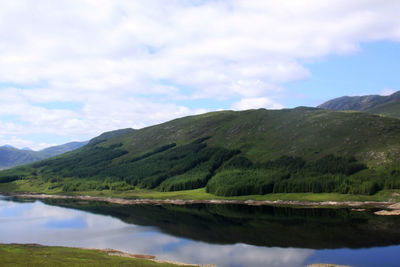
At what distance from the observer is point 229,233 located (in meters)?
119

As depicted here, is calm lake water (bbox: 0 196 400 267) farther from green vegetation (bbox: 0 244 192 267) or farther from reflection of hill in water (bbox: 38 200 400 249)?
green vegetation (bbox: 0 244 192 267)

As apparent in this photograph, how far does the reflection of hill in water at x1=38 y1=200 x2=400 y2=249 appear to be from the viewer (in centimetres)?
10312

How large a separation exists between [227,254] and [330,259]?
1056 inches

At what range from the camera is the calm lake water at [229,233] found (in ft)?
293

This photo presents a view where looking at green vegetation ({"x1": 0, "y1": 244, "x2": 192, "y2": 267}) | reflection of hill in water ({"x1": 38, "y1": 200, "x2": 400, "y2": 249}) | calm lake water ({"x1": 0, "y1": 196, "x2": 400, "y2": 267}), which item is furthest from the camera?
reflection of hill in water ({"x1": 38, "y1": 200, "x2": 400, "y2": 249})

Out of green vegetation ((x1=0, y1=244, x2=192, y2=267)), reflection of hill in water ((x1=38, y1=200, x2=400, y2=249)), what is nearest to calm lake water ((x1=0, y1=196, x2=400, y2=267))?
reflection of hill in water ((x1=38, y1=200, x2=400, y2=249))

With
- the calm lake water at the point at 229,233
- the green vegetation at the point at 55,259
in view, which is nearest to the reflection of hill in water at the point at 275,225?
the calm lake water at the point at 229,233

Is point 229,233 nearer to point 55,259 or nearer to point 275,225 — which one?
point 275,225

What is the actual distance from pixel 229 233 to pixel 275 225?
816 inches

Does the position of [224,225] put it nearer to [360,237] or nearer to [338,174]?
[360,237]

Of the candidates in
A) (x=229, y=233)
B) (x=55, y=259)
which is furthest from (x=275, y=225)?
(x=55, y=259)

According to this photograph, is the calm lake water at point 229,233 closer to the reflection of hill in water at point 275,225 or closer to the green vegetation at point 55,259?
the reflection of hill in water at point 275,225

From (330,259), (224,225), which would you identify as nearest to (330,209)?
(224,225)

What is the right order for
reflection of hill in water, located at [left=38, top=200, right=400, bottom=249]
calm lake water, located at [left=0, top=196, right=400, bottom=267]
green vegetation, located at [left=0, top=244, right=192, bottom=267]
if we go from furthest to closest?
reflection of hill in water, located at [left=38, top=200, right=400, bottom=249], calm lake water, located at [left=0, top=196, right=400, bottom=267], green vegetation, located at [left=0, top=244, right=192, bottom=267]
